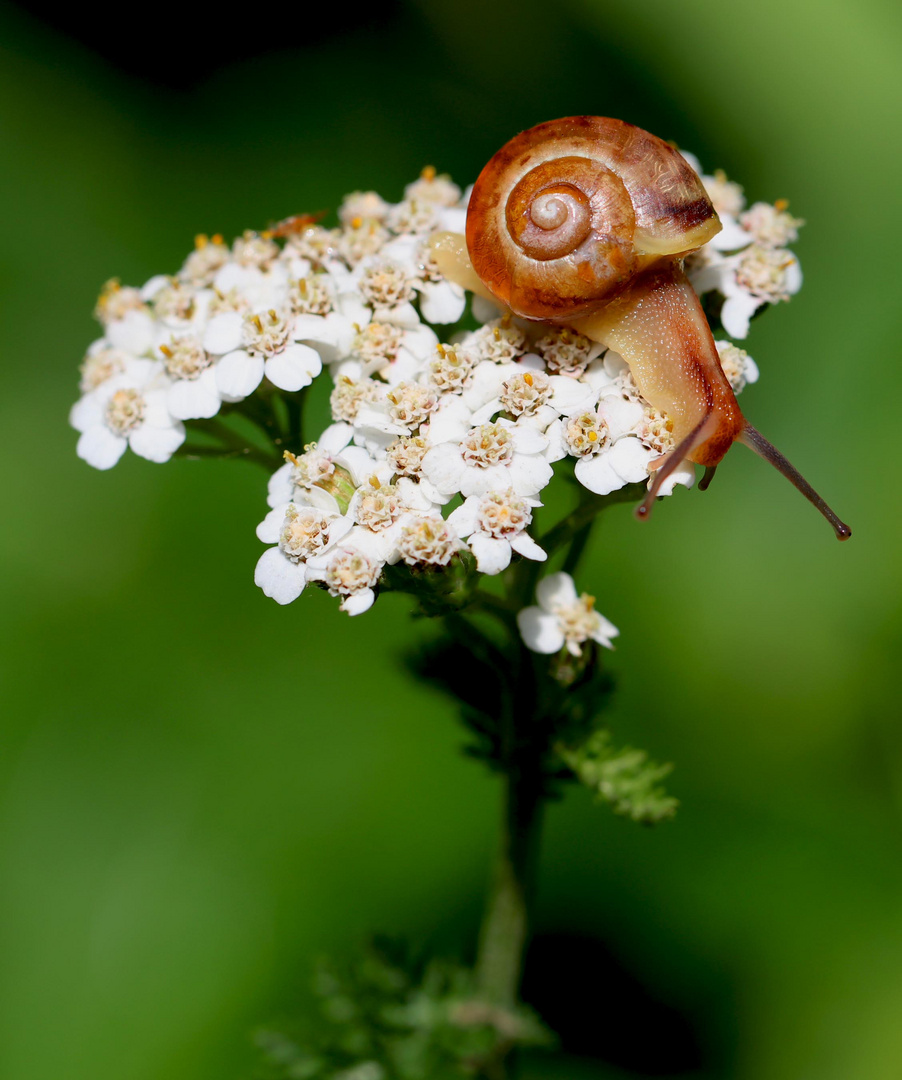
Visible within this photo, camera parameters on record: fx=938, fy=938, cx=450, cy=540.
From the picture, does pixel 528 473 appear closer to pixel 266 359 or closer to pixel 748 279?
pixel 266 359

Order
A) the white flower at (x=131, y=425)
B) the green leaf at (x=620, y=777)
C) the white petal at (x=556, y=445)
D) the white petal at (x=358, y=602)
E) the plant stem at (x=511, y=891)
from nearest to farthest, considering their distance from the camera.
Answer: the white petal at (x=358, y=602) < the white petal at (x=556, y=445) < the green leaf at (x=620, y=777) < the white flower at (x=131, y=425) < the plant stem at (x=511, y=891)

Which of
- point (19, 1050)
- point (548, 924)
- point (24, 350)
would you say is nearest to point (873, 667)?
point (548, 924)

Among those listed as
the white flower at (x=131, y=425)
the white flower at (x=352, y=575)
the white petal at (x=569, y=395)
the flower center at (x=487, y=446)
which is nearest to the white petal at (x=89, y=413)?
the white flower at (x=131, y=425)

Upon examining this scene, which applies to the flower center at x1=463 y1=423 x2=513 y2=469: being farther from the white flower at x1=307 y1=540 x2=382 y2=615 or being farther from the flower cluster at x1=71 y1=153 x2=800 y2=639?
the white flower at x1=307 y1=540 x2=382 y2=615

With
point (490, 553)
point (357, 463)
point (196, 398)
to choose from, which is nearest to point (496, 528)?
point (490, 553)

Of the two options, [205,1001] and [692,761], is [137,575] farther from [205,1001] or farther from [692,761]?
[692,761]

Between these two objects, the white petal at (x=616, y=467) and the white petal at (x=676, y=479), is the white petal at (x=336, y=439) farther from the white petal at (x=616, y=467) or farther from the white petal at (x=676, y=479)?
the white petal at (x=676, y=479)
